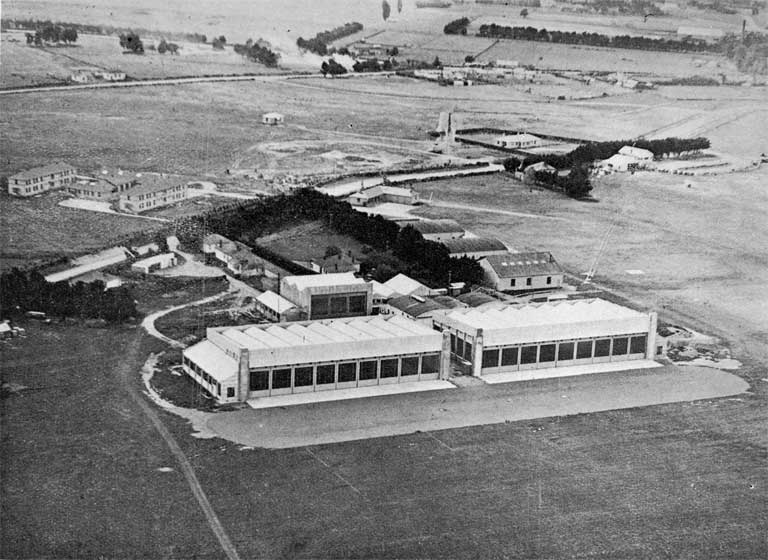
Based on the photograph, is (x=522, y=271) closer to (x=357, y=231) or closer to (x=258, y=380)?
(x=357, y=231)

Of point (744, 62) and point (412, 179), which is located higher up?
point (744, 62)

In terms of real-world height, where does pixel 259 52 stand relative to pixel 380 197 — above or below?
above

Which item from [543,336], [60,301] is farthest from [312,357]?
[60,301]

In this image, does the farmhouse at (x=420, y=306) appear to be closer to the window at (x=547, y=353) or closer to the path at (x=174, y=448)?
the window at (x=547, y=353)

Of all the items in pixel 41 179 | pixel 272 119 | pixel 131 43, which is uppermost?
pixel 131 43

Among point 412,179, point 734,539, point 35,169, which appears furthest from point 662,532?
point 412,179

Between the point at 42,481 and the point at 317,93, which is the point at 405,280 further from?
the point at 317,93

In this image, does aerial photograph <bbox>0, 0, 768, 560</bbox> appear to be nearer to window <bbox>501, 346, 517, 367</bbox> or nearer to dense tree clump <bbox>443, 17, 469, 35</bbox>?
window <bbox>501, 346, 517, 367</bbox>
